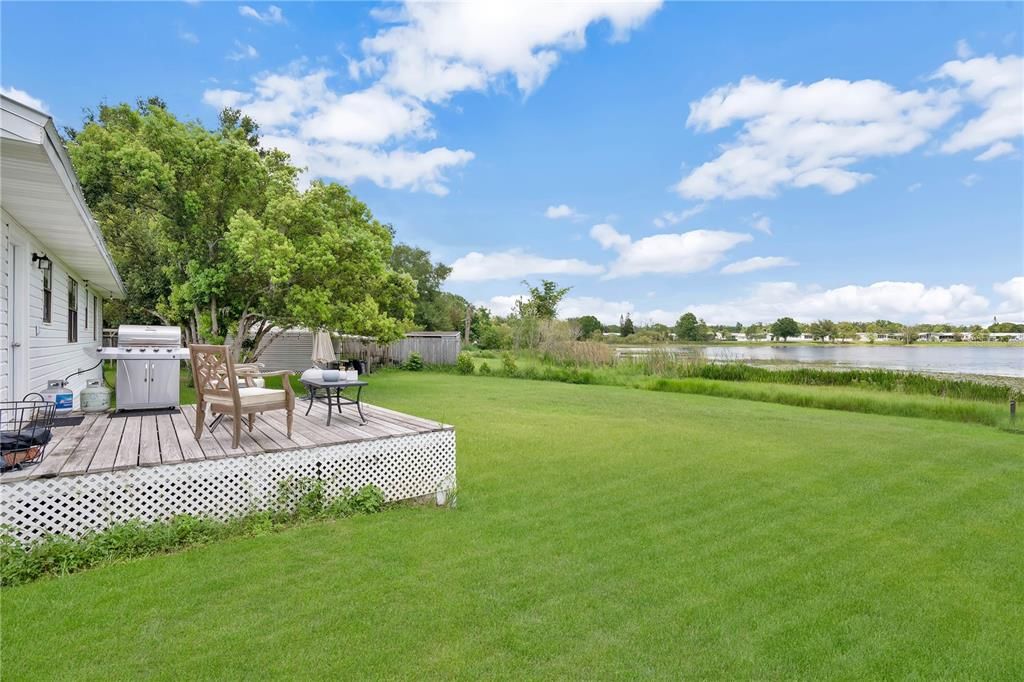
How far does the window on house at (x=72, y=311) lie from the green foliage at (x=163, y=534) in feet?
23.7

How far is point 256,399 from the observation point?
448 centimetres

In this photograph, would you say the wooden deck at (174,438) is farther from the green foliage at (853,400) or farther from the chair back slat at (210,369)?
the green foliage at (853,400)

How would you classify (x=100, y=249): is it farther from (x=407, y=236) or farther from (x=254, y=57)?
(x=407, y=236)

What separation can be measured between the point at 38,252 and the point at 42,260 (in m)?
0.10

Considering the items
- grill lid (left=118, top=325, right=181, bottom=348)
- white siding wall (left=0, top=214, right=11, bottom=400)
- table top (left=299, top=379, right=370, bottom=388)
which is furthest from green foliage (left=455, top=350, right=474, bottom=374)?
white siding wall (left=0, top=214, right=11, bottom=400)

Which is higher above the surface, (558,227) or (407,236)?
(407,236)

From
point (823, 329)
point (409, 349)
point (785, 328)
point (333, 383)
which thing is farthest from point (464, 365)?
point (823, 329)

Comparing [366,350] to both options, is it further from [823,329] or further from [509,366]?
[823,329]

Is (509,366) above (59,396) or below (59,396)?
below

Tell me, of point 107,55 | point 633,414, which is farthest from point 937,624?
point 107,55

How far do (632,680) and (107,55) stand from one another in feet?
56.3

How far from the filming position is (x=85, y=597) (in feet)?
9.23

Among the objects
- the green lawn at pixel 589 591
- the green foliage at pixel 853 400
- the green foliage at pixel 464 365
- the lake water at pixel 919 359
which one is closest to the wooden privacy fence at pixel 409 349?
the green foliage at pixel 464 365

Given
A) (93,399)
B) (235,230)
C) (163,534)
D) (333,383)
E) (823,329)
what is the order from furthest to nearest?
(823,329)
(235,230)
(93,399)
(333,383)
(163,534)
